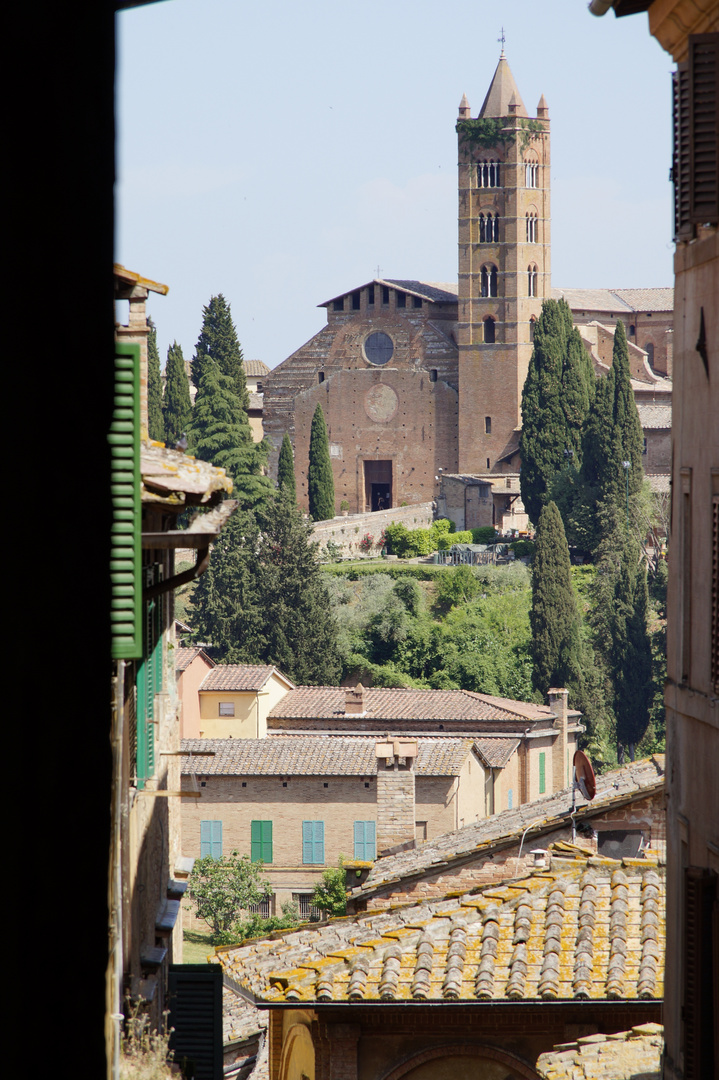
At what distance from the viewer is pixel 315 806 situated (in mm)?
33969

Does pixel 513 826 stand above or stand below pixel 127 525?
below

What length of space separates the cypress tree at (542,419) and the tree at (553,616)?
8.54 metres

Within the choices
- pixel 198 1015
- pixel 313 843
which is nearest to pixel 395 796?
pixel 313 843

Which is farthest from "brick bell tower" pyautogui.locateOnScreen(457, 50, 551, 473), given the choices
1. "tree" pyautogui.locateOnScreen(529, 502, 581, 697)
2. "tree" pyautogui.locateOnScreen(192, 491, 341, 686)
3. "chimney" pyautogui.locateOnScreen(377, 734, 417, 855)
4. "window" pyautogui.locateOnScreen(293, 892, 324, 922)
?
"chimney" pyautogui.locateOnScreen(377, 734, 417, 855)

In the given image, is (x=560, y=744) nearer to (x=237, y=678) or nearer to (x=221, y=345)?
(x=237, y=678)

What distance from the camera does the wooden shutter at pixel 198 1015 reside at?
9.56m

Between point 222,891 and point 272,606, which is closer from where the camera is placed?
point 222,891

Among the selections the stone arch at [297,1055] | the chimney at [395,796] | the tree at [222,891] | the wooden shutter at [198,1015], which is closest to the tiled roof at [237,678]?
the tree at [222,891]

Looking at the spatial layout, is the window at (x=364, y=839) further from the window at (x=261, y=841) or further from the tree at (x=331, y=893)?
the window at (x=261, y=841)

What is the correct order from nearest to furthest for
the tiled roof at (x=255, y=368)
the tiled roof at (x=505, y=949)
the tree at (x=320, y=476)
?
the tiled roof at (x=505, y=949) < the tree at (x=320, y=476) < the tiled roof at (x=255, y=368)

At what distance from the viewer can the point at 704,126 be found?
238 inches

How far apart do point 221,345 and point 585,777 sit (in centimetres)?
5274

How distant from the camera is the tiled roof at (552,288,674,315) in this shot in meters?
79.2

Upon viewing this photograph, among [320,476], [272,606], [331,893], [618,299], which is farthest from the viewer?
[618,299]
